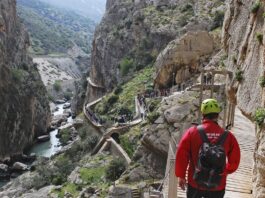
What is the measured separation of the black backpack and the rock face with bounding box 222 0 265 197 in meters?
4.17

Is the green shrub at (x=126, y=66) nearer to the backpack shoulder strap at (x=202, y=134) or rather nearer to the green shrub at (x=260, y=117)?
the green shrub at (x=260, y=117)

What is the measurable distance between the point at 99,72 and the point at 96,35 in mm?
8485

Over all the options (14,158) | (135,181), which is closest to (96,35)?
(14,158)

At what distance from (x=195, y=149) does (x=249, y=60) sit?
26.0 feet

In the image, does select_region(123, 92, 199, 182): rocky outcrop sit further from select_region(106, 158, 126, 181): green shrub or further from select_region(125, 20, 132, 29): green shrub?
select_region(125, 20, 132, 29): green shrub

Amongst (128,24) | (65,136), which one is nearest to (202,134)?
(65,136)

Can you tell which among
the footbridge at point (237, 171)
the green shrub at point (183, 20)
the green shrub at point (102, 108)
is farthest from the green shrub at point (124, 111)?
the footbridge at point (237, 171)

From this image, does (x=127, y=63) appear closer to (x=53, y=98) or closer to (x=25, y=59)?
(x=25, y=59)

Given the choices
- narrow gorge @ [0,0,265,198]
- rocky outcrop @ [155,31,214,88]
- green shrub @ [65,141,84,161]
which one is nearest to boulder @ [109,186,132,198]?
narrow gorge @ [0,0,265,198]

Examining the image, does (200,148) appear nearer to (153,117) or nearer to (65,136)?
(153,117)

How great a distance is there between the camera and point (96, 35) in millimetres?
81375

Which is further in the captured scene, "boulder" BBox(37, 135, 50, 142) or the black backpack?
"boulder" BBox(37, 135, 50, 142)

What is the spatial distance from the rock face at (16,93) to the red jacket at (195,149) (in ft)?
195

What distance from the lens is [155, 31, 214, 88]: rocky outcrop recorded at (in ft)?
135
